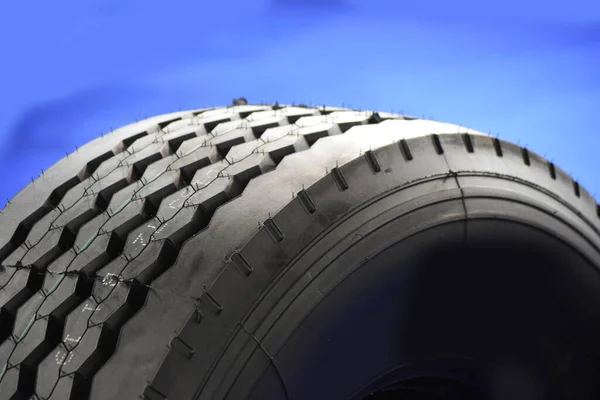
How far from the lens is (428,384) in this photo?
2006 mm

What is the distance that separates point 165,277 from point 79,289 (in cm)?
29

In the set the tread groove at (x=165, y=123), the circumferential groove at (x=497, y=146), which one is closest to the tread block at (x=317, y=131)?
the circumferential groove at (x=497, y=146)

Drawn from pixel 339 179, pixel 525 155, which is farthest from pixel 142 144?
pixel 525 155

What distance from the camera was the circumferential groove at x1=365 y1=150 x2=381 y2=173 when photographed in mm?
1582

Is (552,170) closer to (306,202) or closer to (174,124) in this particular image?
(306,202)

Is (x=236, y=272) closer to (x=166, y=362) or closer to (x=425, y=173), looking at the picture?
(x=166, y=362)

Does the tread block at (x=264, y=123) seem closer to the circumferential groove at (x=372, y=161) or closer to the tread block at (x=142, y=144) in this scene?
the tread block at (x=142, y=144)

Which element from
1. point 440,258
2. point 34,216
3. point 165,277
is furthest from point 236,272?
point 34,216

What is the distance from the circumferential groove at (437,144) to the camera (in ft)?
5.61

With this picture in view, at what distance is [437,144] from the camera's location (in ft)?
5.63

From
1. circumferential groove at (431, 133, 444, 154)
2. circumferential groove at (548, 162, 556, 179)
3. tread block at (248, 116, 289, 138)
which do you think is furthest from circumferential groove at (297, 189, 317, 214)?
circumferential groove at (548, 162, 556, 179)

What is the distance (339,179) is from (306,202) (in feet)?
0.36

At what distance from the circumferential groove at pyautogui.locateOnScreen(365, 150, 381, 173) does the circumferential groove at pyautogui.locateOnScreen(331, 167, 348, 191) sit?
0.09 meters

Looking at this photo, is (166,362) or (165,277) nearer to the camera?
(166,362)
